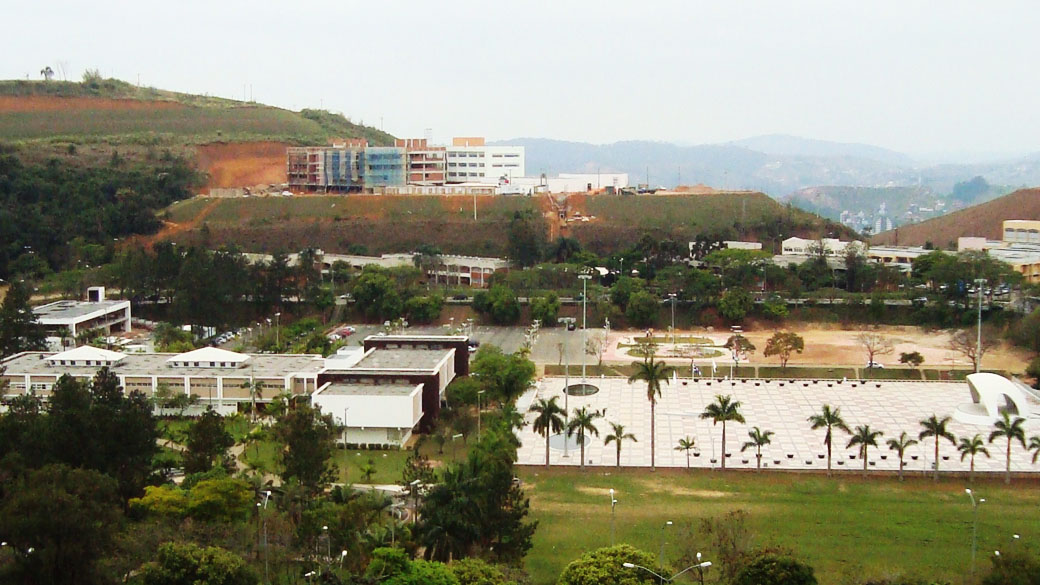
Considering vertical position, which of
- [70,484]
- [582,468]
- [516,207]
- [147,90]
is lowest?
[582,468]

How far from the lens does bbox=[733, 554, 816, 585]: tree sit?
17.3m

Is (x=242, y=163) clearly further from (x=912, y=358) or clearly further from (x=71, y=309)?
(x=912, y=358)

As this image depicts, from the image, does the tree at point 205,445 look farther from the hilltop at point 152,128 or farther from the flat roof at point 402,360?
the hilltop at point 152,128

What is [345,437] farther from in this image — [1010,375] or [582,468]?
[1010,375]

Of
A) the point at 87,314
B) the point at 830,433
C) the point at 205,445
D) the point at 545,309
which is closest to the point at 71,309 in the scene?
the point at 87,314

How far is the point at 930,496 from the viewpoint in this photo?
26.7 m

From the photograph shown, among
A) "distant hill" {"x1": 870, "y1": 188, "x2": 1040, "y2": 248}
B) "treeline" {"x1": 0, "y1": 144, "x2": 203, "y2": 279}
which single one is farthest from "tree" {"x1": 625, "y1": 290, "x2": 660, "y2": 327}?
"distant hill" {"x1": 870, "y1": 188, "x2": 1040, "y2": 248}

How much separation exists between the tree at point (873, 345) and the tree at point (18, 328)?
107 ft

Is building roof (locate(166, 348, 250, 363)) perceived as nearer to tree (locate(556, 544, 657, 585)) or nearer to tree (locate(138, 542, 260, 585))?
tree (locate(138, 542, 260, 585))

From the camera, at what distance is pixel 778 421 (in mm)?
34375

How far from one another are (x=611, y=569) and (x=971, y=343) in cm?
3087

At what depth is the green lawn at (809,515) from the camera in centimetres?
2197

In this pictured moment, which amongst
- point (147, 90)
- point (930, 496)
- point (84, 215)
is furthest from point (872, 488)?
point (147, 90)

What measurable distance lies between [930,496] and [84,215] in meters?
54.5
